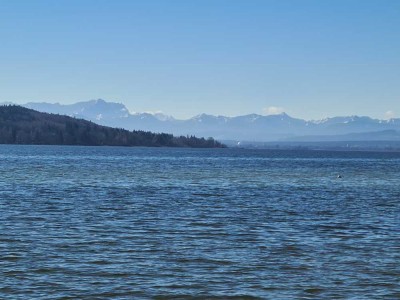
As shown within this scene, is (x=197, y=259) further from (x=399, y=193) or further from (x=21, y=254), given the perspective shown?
(x=399, y=193)

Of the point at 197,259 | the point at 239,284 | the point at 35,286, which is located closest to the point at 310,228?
the point at 197,259

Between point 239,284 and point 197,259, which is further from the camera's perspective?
point 197,259

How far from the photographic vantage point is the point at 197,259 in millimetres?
31391

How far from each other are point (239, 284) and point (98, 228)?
1550 cm

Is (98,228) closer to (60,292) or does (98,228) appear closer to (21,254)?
(21,254)

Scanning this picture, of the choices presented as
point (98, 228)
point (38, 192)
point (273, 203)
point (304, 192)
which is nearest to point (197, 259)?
point (98, 228)

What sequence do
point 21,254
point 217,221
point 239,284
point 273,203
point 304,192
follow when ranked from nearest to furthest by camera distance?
point 239,284, point 21,254, point 217,221, point 273,203, point 304,192

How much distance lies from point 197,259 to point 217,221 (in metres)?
14.6

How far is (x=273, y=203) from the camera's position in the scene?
61688 millimetres

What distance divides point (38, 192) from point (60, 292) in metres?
45.3

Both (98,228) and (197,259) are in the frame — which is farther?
(98,228)

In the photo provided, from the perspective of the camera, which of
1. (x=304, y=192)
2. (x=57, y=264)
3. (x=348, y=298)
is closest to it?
(x=348, y=298)

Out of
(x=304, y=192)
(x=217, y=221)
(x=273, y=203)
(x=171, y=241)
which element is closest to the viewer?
(x=171, y=241)

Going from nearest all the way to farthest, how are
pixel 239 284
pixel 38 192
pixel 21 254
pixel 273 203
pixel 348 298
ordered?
pixel 348 298
pixel 239 284
pixel 21 254
pixel 273 203
pixel 38 192
